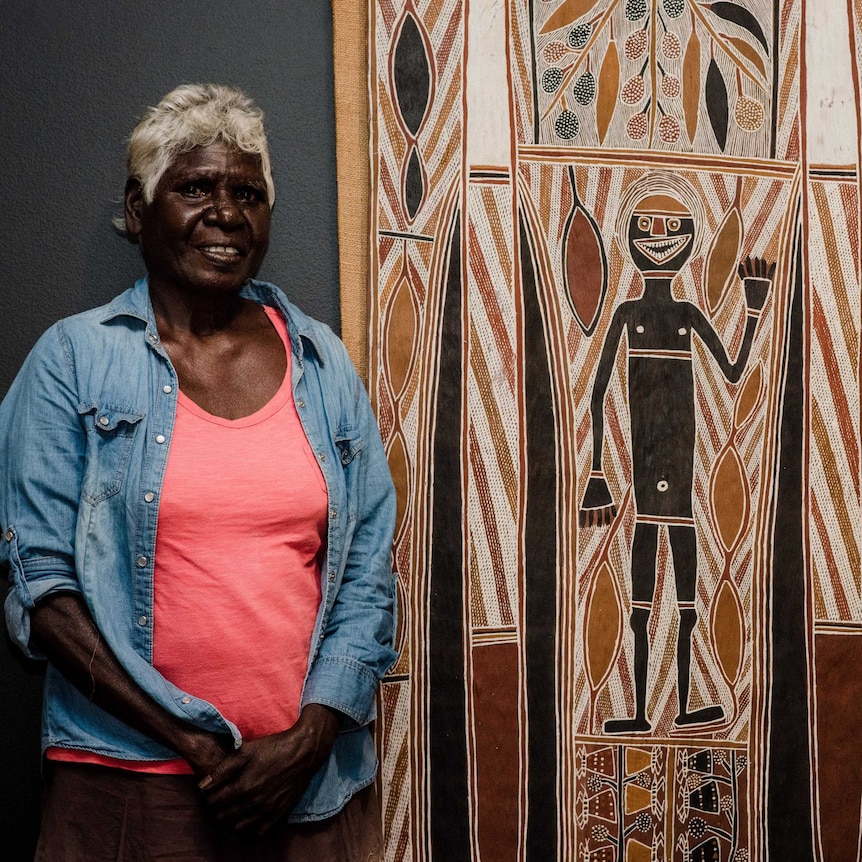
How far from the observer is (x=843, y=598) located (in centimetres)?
218

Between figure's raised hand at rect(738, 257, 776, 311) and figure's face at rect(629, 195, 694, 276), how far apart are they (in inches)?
5.3

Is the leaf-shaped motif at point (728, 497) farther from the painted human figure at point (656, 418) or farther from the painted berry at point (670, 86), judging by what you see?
the painted berry at point (670, 86)

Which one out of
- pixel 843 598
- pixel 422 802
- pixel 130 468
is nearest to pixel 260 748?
pixel 130 468

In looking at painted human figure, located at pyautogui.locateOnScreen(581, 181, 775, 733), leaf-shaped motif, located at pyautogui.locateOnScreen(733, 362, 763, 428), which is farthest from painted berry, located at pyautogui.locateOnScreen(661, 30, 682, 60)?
leaf-shaped motif, located at pyautogui.locateOnScreen(733, 362, 763, 428)

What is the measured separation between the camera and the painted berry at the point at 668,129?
2.12 metres

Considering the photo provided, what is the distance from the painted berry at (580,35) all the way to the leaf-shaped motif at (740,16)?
0.28 m

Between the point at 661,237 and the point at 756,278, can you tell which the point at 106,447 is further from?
the point at 756,278

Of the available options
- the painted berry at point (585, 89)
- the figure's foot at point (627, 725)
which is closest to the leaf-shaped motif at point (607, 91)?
the painted berry at point (585, 89)

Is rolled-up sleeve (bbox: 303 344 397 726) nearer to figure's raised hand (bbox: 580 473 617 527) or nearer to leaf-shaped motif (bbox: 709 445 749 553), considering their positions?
figure's raised hand (bbox: 580 473 617 527)

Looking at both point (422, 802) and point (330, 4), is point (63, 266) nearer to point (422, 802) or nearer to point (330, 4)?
point (330, 4)

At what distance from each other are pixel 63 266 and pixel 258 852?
1.20 metres

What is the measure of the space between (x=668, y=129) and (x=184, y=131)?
1034 mm

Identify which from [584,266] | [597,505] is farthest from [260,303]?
[597,505]

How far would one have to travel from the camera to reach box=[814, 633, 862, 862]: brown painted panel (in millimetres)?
2174
